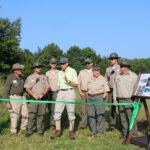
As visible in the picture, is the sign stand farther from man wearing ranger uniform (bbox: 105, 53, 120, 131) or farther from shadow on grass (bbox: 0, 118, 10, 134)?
shadow on grass (bbox: 0, 118, 10, 134)

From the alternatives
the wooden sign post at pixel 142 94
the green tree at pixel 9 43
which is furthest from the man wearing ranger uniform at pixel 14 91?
the green tree at pixel 9 43

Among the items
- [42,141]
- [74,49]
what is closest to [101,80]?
[42,141]

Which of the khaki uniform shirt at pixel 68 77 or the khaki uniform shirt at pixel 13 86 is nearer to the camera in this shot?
the khaki uniform shirt at pixel 68 77

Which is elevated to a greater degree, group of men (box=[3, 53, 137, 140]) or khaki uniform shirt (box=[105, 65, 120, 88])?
khaki uniform shirt (box=[105, 65, 120, 88])

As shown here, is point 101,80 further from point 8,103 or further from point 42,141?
point 8,103

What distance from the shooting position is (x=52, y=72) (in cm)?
706

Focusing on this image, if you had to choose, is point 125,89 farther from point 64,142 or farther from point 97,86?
point 64,142

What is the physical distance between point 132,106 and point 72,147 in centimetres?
196

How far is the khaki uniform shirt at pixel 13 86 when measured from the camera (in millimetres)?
6180

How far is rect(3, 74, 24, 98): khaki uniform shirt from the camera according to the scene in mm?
6180

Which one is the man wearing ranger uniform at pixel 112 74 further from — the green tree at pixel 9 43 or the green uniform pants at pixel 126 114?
the green tree at pixel 9 43

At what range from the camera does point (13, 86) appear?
6230mm

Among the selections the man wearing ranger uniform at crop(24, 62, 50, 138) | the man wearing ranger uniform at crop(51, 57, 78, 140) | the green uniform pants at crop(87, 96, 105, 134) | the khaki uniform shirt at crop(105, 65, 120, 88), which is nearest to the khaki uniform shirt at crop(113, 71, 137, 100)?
the green uniform pants at crop(87, 96, 105, 134)

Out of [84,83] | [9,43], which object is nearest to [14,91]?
[84,83]
